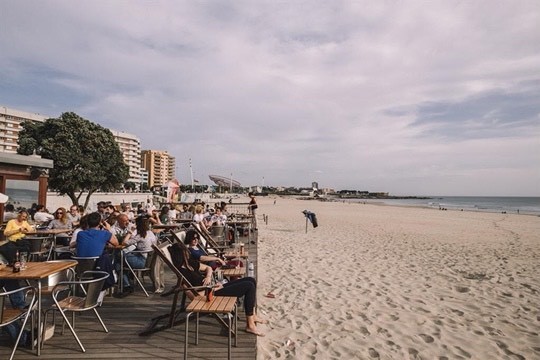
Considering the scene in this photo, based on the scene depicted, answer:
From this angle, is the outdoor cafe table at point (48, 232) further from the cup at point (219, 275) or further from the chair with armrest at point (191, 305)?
the cup at point (219, 275)

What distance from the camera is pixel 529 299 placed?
605 centimetres

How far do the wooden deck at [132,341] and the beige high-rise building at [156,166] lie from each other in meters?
131

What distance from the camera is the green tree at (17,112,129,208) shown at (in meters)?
23.6

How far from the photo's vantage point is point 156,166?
138000 mm

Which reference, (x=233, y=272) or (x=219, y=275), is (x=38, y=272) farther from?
(x=233, y=272)

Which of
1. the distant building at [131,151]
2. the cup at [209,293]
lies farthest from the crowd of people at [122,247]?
the distant building at [131,151]

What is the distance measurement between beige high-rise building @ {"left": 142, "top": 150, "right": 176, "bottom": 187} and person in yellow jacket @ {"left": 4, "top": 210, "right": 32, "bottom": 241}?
5016 inches

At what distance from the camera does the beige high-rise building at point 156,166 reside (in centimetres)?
13362

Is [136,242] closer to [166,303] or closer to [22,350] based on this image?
[166,303]

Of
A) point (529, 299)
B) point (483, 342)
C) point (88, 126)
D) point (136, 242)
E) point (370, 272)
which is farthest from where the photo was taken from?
point (88, 126)

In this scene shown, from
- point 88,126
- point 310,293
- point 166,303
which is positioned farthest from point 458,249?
point 88,126

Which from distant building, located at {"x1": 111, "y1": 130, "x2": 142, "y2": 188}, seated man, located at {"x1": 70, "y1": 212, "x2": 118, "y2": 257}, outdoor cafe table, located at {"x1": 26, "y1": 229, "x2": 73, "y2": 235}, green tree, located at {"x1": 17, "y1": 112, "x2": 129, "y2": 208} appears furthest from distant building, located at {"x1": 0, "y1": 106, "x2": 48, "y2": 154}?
seated man, located at {"x1": 70, "y1": 212, "x2": 118, "y2": 257}

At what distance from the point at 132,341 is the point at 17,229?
15.8 ft

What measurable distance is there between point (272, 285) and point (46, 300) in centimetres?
359
